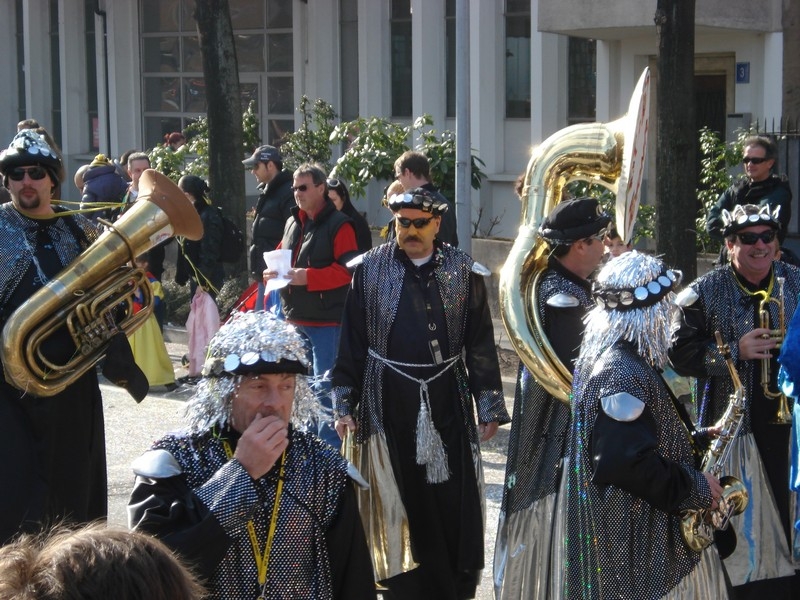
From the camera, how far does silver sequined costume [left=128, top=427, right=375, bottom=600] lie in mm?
2971

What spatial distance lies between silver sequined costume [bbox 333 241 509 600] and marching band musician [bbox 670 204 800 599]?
827 millimetres

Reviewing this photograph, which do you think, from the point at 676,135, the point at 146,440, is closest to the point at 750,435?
the point at 146,440

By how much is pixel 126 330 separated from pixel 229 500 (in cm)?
203

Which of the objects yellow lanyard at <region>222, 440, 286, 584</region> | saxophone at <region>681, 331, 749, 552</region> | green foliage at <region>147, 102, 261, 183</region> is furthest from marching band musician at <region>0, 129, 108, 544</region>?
green foliage at <region>147, 102, 261, 183</region>

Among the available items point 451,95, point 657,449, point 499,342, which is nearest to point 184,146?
point 451,95

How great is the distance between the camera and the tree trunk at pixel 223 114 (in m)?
12.7

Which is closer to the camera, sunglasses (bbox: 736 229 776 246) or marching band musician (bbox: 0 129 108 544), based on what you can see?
marching band musician (bbox: 0 129 108 544)

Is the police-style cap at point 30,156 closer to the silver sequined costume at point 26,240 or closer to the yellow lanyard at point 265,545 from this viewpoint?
the silver sequined costume at point 26,240

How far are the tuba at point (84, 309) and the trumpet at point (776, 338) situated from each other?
2.33 meters

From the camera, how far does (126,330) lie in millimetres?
4895

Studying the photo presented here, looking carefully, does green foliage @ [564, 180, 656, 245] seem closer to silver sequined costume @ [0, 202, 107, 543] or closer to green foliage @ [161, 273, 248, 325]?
green foliage @ [161, 273, 248, 325]

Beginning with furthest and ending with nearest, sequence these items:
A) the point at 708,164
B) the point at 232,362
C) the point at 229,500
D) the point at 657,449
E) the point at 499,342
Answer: the point at 708,164, the point at 499,342, the point at 657,449, the point at 232,362, the point at 229,500

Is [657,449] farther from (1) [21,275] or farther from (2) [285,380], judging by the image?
(1) [21,275]

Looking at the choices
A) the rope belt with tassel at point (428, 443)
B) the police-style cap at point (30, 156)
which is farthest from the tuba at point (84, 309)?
the rope belt with tassel at point (428, 443)
